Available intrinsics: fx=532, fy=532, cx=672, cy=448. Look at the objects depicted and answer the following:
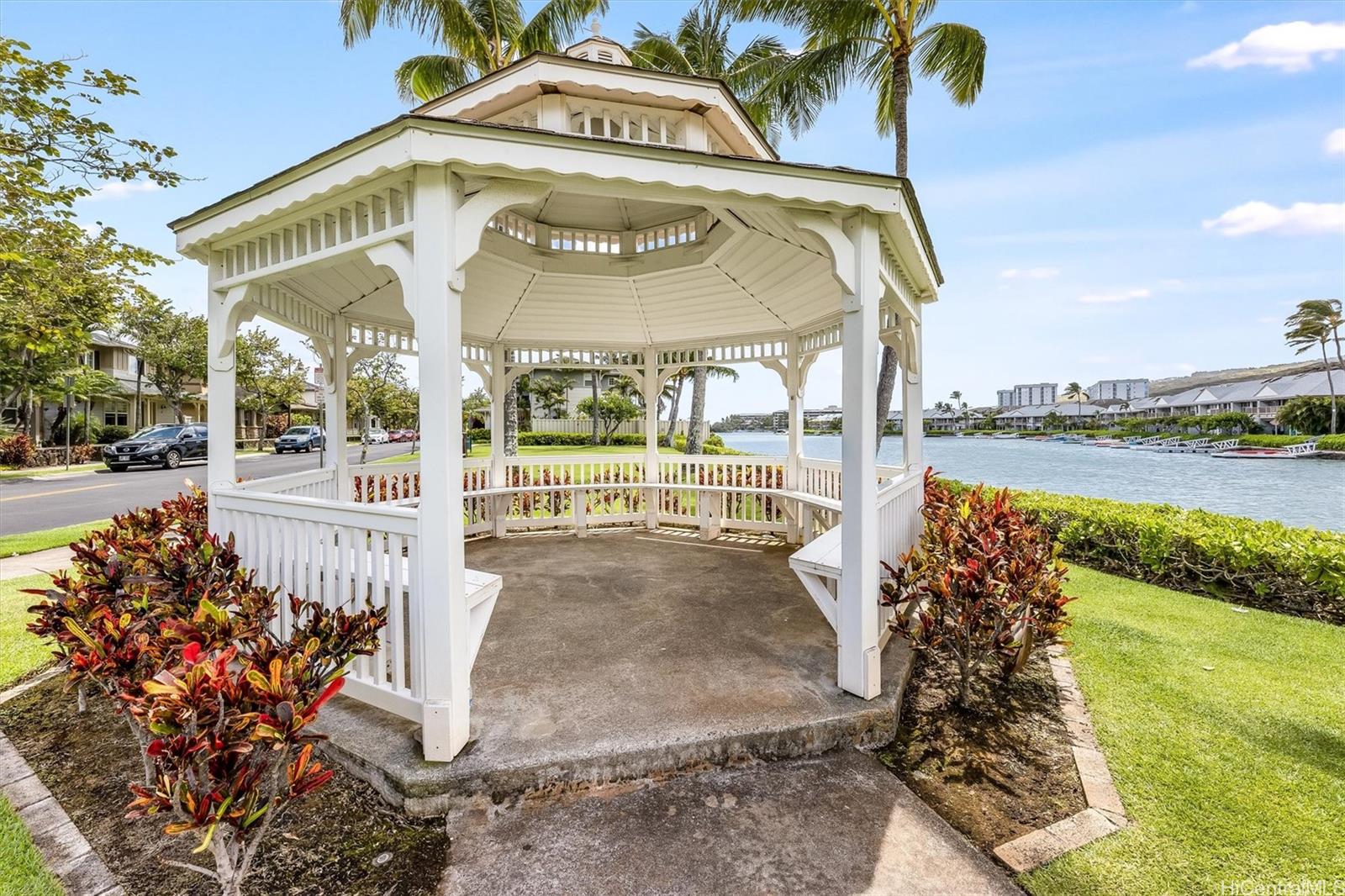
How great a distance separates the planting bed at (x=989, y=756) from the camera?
2201 mm

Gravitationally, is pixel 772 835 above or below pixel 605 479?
below

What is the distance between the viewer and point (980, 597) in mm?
2959

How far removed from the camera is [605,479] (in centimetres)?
758

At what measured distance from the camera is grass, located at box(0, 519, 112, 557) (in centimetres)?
661

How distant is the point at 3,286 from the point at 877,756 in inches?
366

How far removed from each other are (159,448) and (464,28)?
55.2ft

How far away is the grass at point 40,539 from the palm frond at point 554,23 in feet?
36.9

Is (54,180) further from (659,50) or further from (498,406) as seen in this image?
(659,50)

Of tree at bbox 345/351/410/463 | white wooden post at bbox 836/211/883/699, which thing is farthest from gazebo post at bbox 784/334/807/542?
tree at bbox 345/351/410/463

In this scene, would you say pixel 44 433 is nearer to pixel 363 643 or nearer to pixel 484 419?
pixel 484 419

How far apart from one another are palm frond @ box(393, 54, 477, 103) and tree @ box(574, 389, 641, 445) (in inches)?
738

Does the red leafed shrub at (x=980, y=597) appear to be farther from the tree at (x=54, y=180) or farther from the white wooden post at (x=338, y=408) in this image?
the tree at (x=54, y=180)

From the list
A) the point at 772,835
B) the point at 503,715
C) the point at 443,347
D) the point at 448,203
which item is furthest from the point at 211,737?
the point at 448,203

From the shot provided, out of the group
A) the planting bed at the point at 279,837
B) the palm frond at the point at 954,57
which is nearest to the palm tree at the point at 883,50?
the palm frond at the point at 954,57
